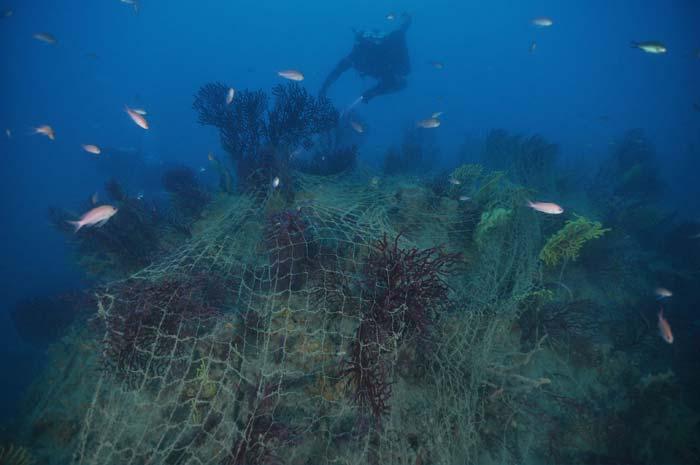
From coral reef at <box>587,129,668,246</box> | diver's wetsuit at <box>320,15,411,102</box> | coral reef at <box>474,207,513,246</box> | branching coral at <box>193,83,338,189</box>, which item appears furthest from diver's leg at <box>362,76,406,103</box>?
coral reef at <box>474,207,513,246</box>

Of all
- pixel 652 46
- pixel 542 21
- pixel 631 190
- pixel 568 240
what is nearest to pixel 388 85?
pixel 542 21

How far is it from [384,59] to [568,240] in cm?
1626

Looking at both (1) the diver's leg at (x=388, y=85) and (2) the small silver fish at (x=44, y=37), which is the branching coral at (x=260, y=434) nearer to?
(2) the small silver fish at (x=44, y=37)

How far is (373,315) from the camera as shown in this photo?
3.28 metres

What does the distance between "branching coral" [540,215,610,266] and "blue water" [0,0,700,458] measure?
11.6m

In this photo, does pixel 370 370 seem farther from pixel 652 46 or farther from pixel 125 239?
pixel 652 46

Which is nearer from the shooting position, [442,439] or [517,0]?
[442,439]

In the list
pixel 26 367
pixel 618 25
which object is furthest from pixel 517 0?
pixel 26 367

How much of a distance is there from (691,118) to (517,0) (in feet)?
373

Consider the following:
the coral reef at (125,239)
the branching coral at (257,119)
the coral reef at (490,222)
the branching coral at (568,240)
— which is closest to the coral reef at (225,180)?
the branching coral at (257,119)

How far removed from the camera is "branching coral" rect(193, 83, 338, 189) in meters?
9.11

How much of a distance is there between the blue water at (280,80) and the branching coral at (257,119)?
6.36 metres

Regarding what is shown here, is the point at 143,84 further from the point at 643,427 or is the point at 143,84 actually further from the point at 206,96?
Answer: the point at 643,427

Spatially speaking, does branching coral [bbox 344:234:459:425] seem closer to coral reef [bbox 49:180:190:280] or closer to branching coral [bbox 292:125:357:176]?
coral reef [bbox 49:180:190:280]
